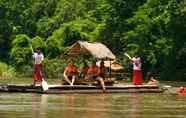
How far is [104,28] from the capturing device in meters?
Answer: 60.8

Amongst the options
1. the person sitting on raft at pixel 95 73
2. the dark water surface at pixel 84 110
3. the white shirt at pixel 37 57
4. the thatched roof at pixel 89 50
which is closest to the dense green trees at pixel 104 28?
the thatched roof at pixel 89 50

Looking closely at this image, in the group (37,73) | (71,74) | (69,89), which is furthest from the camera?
(71,74)

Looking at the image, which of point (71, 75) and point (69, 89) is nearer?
point (69, 89)

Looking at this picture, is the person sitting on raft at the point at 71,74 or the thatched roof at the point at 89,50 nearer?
the person sitting on raft at the point at 71,74

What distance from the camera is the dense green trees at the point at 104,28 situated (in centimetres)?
5394

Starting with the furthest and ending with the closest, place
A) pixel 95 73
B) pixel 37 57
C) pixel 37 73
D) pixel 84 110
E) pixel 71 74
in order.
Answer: pixel 95 73 < pixel 71 74 < pixel 37 57 < pixel 37 73 < pixel 84 110

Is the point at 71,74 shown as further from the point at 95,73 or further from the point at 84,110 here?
the point at 84,110

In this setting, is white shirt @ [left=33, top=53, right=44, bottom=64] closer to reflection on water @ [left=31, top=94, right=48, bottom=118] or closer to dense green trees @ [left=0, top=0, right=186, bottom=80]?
reflection on water @ [left=31, top=94, right=48, bottom=118]

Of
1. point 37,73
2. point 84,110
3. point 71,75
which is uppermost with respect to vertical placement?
point 84,110

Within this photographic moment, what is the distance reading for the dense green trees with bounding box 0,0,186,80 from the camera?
53938mm

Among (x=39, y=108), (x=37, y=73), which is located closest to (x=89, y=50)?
(x=37, y=73)

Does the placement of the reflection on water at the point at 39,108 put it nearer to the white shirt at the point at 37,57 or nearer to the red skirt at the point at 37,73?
the red skirt at the point at 37,73

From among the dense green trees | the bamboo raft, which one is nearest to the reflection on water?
the bamboo raft

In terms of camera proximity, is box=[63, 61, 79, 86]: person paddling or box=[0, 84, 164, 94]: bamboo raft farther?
box=[63, 61, 79, 86]: person paddling
